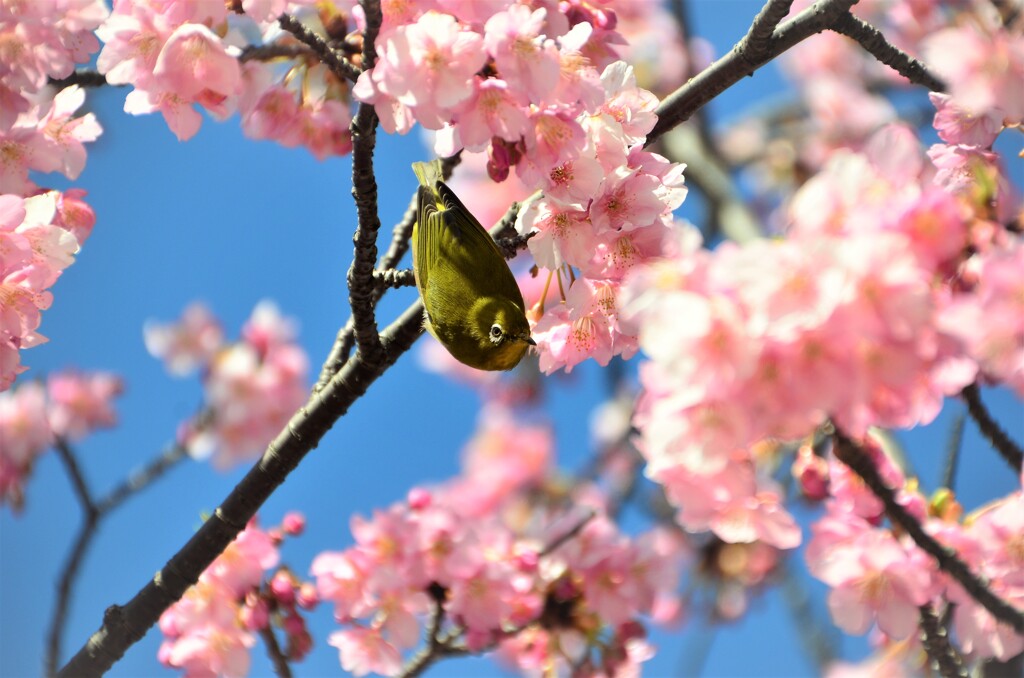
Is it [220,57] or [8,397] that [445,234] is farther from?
[8,397]

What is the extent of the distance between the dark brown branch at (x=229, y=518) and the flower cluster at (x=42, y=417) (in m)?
2.07

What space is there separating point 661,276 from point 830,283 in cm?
26

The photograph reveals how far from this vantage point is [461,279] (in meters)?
2.86

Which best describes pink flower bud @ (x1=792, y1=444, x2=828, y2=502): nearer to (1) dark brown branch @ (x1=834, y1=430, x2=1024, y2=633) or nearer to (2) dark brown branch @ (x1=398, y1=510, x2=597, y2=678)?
(1) dark brown branch @ (x1=834, y1=430, x2=1024, y2=633)

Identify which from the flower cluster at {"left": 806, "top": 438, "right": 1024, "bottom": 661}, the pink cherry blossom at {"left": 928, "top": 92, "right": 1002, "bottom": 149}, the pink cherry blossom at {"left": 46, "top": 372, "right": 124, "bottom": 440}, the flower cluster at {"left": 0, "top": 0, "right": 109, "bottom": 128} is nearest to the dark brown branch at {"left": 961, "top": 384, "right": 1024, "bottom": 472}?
the flower cluster at {"left": 806, "top": 438, "right": 1024, "bottom": 661}

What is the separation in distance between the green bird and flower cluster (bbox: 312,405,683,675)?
706 millimetres

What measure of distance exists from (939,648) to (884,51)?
147 centimetres

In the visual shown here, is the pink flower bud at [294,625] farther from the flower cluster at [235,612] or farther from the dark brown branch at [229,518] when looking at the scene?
the dark brown branch at [229,518]

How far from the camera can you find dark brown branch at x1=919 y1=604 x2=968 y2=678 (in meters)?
2.25

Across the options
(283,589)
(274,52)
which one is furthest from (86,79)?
(283,589)

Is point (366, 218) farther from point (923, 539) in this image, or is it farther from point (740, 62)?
point (923, 539)

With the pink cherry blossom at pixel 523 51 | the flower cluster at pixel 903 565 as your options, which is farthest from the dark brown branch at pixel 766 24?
the flower cluster at pixel 903 565

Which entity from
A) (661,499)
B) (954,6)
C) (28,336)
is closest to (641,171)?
(28,336)

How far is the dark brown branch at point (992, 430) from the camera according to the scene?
2.23 m
